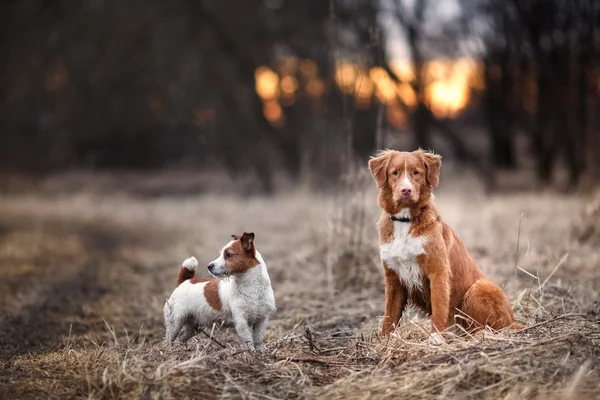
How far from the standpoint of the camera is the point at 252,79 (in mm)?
20031

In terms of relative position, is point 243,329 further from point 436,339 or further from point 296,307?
point 296,307

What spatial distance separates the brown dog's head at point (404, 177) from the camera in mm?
4703

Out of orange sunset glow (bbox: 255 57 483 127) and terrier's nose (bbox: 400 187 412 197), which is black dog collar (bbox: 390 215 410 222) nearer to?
terrier's nose (bbox: 400 187 412 197)

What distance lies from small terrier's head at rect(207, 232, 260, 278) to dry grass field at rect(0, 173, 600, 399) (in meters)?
0.49

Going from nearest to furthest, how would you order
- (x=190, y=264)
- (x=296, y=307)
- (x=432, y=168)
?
(x=432, y=168) → (x=190, y=264) → (x=296, y=307)

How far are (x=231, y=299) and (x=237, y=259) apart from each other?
0.27 meters

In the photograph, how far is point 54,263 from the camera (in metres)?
10.7

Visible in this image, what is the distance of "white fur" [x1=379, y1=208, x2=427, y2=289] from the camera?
477cm

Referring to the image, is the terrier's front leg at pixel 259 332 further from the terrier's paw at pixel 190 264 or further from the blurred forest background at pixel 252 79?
the blurred forest background at pixel 252 79

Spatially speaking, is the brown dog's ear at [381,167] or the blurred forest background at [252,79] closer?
the brown dog's ear at [381,167]

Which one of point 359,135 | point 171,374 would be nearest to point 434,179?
point 171,374

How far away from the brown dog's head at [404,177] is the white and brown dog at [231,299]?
94 centimetres

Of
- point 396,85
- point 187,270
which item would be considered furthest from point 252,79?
point 187,270

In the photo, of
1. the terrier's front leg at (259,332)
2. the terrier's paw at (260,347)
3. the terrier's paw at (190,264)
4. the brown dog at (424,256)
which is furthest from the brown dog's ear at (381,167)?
the terrier's paw at (190,264)
